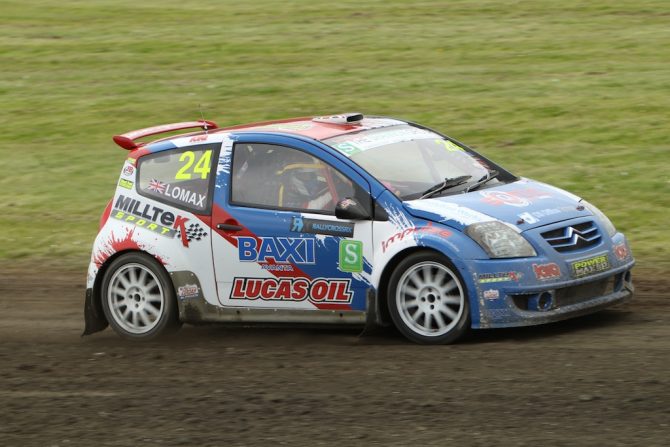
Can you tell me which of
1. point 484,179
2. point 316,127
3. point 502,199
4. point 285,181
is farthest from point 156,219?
point 502,199

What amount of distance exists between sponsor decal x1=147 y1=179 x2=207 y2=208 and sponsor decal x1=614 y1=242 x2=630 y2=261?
310cm

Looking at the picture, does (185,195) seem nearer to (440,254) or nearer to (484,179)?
(440,254)

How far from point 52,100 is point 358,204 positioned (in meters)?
12.7

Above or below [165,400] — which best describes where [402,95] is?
above

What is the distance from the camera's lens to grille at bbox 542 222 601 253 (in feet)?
30.1

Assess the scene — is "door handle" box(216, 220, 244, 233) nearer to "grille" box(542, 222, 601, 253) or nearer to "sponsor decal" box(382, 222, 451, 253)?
"sponsor decal" box(382, 222, 451, 253)

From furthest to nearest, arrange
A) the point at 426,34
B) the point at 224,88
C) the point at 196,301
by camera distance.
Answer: the point at 426,34 → the point at 224,88 → the point at 196,301

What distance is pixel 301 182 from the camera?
381 inches

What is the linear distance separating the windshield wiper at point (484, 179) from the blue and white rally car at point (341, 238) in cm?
2

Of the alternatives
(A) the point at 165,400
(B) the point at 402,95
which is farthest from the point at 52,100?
→ (A) the point at 165,400

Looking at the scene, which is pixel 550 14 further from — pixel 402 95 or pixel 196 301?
pixel 196 301

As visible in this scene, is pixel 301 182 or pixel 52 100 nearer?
pixel 301 182

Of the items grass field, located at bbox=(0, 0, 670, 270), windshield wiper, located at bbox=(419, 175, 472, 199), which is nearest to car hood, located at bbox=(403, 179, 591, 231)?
windshield wiper, located at bbox=(419, 175, 472, 199)

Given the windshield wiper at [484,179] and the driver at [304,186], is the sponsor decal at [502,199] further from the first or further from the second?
the driver at [304,186]
